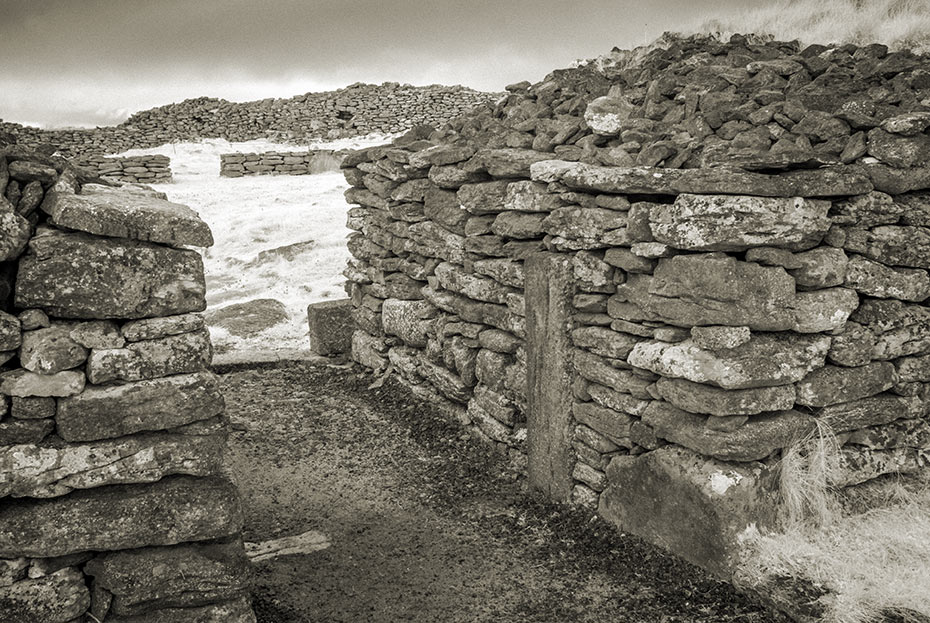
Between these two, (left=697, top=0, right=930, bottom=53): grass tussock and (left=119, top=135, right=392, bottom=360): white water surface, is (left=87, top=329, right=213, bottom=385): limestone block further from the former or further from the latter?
(left=119, top=135, right=392, bottom=360): white water surface

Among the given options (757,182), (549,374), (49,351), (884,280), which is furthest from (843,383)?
(49,351)

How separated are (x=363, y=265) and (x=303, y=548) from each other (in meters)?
4.61

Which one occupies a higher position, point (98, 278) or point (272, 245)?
point (98, 278)

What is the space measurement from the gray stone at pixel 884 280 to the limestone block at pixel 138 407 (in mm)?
3419

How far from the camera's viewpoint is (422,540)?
5.17 meters

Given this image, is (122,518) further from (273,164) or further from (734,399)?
(273,164)

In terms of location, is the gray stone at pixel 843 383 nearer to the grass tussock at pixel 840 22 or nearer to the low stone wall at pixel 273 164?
the grass tussock at pixel 840 22

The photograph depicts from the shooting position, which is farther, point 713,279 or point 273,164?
point 273,164

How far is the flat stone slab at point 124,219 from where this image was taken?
311 centimetres

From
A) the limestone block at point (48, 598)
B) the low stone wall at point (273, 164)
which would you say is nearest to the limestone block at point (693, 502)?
the limestone block at point (48, 598)

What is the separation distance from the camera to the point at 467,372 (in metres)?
6.83

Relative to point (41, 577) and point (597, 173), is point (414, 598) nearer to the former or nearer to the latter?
point (41, 577)

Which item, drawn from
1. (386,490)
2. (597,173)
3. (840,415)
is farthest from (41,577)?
(840,415)

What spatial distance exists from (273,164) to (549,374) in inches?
680
